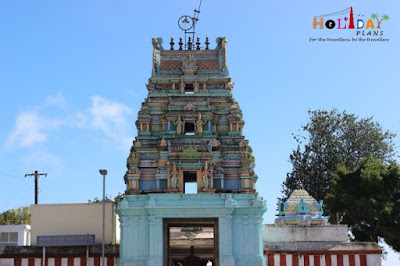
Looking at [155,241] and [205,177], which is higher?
[205,177]

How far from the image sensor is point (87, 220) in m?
30.1

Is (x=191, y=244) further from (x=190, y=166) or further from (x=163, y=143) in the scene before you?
(x=163, y=143)

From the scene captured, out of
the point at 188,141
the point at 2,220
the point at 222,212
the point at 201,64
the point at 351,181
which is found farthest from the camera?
the point at 2,220

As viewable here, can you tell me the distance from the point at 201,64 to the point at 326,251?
12044mm

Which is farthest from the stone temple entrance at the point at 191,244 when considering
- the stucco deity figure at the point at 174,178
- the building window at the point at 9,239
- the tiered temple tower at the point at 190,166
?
the building window at the point at 9,239

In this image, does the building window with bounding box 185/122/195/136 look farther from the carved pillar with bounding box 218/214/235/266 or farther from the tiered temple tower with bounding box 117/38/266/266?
the carved pillar with bounding box 218/214/235/266

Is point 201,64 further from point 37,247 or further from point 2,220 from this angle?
→ point 2,220

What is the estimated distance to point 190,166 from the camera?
27.7 meters

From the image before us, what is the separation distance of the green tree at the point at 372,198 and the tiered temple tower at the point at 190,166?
34.5 feet

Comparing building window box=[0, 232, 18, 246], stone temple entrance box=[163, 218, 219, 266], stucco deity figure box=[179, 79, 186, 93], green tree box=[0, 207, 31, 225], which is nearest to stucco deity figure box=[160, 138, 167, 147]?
stucco deity figure box=[179, 79, 186, 93]

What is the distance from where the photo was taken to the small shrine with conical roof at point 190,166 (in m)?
26.4

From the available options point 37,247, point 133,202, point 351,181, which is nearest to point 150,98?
point 133,202

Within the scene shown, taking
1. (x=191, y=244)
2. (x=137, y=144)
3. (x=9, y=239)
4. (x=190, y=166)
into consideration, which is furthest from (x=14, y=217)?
(x=190, y=166)

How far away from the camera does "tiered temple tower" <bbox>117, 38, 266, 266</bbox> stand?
86.6 feet
